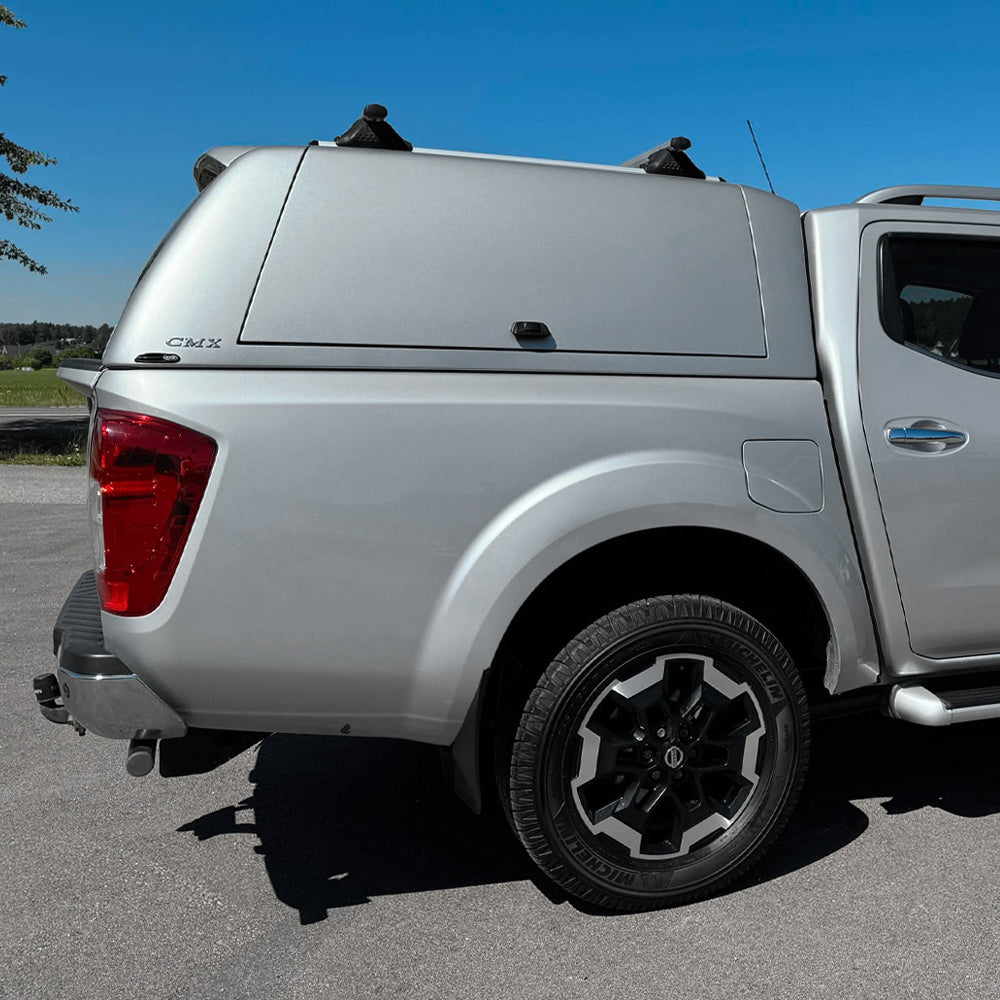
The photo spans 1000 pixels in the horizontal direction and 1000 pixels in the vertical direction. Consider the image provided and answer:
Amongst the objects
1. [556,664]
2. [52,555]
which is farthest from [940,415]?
[52,555]

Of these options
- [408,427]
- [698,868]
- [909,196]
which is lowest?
[698,868]

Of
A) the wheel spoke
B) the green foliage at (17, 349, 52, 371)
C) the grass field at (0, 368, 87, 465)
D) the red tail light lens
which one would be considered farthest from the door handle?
the green foliage at (17, 349, 52, 371)

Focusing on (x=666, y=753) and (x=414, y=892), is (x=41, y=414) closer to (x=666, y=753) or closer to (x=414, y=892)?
(x=414, y=892)

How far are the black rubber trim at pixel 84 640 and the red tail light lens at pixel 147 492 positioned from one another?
212mm

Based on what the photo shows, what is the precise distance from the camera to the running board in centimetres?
276

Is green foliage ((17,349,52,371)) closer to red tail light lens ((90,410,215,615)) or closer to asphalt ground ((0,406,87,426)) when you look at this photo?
asphalt ground ((0,406,87,426))

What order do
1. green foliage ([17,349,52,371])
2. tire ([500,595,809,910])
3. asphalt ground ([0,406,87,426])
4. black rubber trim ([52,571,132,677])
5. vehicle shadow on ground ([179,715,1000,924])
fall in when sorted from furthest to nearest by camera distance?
1. green foliage ([17,349,52,371])
2. asphalt ground ([0,406,87,426])
3. vehicle shadow on ground ([179,715,1000,924])
4. tire ([500,595,809,910])
5. black rubber trim ([52,571,132,677])

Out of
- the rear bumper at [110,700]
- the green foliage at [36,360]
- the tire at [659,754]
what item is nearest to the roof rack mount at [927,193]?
the tire at [659,754]

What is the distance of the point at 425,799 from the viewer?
347cm

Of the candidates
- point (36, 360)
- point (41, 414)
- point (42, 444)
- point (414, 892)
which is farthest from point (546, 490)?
point (36, 360)

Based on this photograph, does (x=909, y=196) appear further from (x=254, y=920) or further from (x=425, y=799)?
(x=254, y=920)

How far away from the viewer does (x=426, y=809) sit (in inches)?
134

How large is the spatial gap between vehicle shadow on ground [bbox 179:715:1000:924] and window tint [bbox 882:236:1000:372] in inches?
58.9

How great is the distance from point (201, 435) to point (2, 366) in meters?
117
